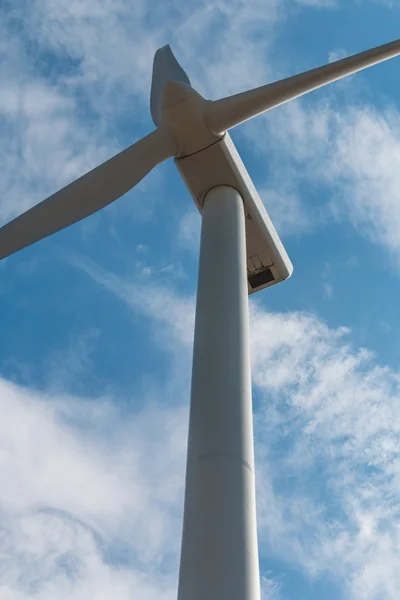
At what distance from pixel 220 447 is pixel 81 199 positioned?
24.5 feet

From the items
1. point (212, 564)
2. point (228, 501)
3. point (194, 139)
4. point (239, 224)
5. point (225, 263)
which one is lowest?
point (212, 564)

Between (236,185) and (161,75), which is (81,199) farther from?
(161,75)

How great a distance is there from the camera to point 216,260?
1006cm

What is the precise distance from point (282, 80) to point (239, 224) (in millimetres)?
2748

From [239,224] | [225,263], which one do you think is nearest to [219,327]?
[225,263]

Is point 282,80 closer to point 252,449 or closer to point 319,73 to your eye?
point 319,73

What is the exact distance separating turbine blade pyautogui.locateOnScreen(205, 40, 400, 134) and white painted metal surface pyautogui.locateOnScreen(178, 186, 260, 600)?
3019 mm

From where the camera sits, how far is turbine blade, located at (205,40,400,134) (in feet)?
37.9

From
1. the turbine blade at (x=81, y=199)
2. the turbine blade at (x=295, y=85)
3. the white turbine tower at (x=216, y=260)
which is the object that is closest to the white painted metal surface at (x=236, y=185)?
the white turbine tower at (x=216, y=260)

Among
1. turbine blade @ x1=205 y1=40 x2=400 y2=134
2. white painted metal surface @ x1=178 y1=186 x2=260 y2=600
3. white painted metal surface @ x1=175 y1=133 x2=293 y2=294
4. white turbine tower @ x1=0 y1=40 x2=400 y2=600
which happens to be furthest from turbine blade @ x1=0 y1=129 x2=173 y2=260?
white painted metal surface @ x1=178 y1=186 x2=260 y2=600

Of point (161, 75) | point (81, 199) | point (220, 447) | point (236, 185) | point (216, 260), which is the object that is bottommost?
point (220, 447)

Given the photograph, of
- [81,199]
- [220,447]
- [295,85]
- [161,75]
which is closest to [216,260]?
[220,447]

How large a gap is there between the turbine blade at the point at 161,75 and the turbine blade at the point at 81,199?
0.92 m

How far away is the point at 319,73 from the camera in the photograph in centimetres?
1153
